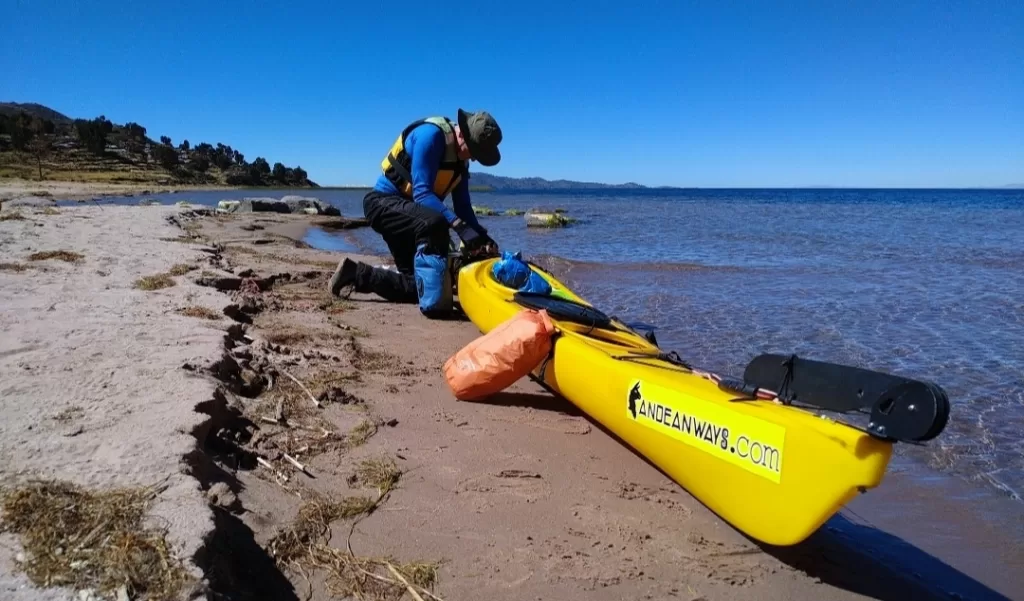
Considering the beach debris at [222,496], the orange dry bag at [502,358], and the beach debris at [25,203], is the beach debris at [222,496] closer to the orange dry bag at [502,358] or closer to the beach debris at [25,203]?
the orange dry bag at [502,358]

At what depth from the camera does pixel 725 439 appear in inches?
87.2

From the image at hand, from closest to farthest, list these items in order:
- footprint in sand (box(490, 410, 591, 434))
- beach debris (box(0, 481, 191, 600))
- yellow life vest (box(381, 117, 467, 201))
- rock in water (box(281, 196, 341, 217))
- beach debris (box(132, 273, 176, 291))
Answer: beach debris (box(0, 481, 191, 600)) < footprint in sand (box(490, 410, 591, 434)) < beach debris (box(132, 273, 176, 291)) < yellow life vest (box(381, 117, 467, 201)) < rock in water (box(281, 196, 341, 217))

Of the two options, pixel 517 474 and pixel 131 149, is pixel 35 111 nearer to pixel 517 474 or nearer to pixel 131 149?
pixel 131 149

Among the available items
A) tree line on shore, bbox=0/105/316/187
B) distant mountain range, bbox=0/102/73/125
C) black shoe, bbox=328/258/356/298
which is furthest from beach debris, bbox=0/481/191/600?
distant mountain range, bbox=0/102/73/125

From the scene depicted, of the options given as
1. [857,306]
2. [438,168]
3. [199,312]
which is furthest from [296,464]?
A: [857,306]

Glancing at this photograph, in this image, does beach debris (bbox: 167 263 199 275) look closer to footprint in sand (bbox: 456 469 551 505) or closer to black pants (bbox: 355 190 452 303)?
black pants (bbox: 355 190 452 303)

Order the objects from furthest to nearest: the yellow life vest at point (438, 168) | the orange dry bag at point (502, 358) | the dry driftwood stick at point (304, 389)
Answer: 1. the yellow life vest at point (438, 168)
2. the orange dry bag at point (502, 358)
3. the dry driftwood stick at point (304, 389)

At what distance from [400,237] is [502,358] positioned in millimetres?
2782

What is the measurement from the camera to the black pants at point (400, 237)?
5.30 meters

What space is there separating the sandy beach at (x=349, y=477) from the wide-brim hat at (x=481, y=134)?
207 centimetres

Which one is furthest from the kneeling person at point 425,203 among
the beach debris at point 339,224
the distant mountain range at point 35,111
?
the distant mountain range at point 35,111

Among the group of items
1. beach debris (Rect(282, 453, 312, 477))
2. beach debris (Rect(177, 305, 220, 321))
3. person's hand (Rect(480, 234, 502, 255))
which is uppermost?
person's hand (Rect(480, 234, 502, 255))

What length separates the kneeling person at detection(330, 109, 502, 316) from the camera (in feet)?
16.7

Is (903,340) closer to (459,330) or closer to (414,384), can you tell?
(459,330)
